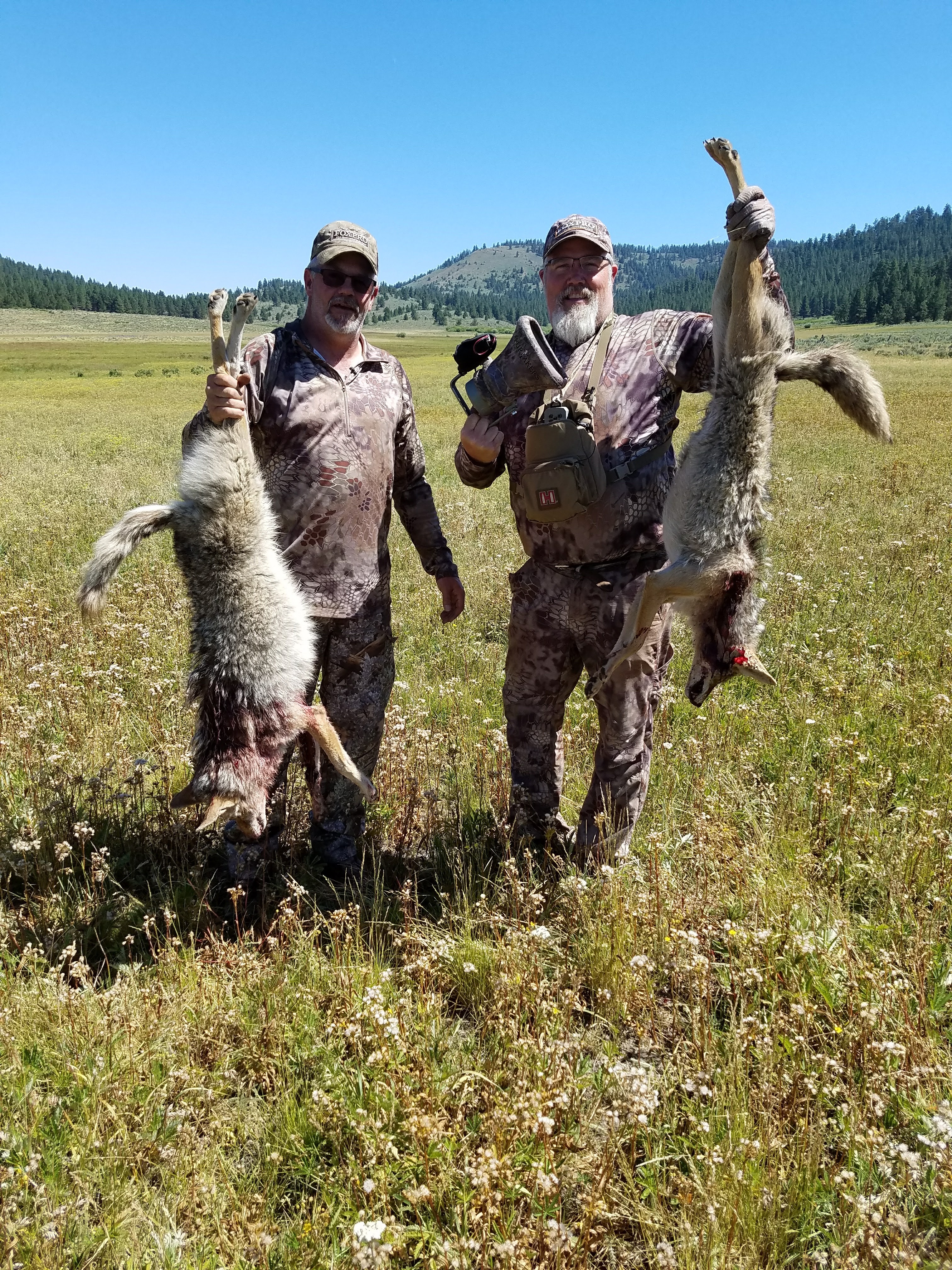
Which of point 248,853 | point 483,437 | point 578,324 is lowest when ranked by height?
point 248,853

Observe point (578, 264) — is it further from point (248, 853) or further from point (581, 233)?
point (248, 853)

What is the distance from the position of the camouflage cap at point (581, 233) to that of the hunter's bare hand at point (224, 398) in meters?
1.61

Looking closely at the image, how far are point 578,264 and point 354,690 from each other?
2516 mm

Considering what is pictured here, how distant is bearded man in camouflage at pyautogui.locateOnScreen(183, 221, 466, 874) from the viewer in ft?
13.0

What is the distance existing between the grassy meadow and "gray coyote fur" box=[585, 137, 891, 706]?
104cm

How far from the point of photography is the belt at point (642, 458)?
147 inches

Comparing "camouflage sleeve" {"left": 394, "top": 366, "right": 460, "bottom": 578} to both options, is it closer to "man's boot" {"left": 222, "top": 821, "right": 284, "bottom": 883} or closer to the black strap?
the black strap

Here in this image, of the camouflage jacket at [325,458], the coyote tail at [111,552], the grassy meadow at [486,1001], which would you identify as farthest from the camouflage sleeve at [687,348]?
the coyote tail at [111,552]

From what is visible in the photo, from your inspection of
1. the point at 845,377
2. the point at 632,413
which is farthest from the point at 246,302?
the point at 845,377

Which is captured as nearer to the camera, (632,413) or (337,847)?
(632,413)

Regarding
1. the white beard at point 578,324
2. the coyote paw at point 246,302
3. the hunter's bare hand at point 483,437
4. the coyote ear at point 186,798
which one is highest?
the white beard at point 578,324

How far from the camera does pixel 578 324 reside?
12.4 ft

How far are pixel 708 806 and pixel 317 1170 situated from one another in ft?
8.55

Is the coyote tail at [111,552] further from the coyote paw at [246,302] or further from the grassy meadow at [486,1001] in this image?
the grassy meadow at [486,1001]
